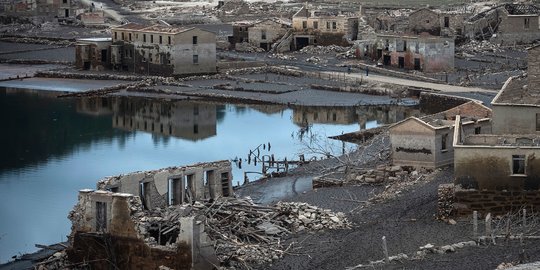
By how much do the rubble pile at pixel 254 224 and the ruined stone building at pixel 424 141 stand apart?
20.6 feet

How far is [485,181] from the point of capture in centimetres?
3195

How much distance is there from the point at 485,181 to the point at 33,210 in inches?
605

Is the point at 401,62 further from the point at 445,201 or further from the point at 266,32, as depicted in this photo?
the point at 445,201

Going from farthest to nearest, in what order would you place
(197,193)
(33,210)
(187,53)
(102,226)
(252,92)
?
(187,53)
(252,92)
(33,210)
(197,193)
(102,226)

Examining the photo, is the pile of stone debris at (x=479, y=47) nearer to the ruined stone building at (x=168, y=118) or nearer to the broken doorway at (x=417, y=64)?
the broken doorway at (x=417, y=64)

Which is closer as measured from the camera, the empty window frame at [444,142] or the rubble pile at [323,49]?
the empty window frame at [444,142]

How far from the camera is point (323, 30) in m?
88.4

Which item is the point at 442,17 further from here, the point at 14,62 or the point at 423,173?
the point at 423,173

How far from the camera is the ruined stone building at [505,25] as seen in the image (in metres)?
83.6

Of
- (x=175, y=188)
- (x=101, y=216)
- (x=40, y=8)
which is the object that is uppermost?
(x=40, y=8)

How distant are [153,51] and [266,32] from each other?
526 inches

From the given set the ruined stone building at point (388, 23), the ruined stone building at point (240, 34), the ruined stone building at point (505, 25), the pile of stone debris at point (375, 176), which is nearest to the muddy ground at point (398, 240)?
the pile of stone debris at point (375, 176)

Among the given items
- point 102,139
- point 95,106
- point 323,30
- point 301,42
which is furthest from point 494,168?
point 301,42

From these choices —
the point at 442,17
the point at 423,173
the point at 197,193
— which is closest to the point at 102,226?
the point at 197,193
